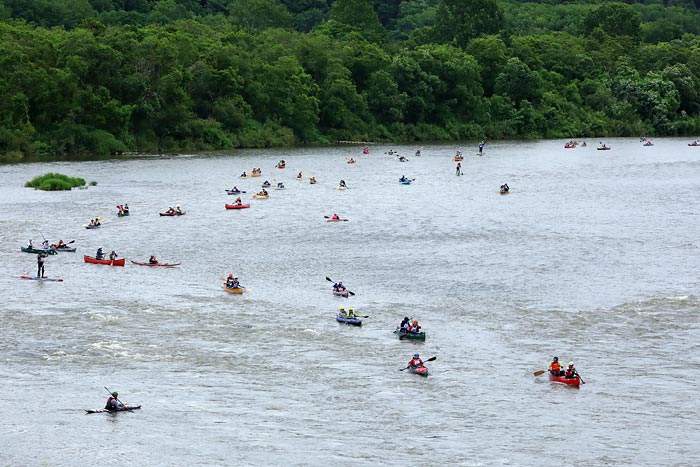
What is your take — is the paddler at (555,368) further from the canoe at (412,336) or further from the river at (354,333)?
the canoe at (412,336)

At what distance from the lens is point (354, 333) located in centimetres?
5441

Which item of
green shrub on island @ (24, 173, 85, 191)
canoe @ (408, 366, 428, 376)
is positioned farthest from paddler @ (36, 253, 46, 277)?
green shrub on island @ (24, 173, 85, 191)

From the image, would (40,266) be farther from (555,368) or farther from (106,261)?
(555,368)

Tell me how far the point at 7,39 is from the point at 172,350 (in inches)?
3616

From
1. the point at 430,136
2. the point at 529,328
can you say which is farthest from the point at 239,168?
the point at 529,328

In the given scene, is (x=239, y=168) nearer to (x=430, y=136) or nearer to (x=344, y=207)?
(x=344, y=207)

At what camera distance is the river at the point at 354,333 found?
137 ft

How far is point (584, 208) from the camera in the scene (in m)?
95.8

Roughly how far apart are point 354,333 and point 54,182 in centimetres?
5673

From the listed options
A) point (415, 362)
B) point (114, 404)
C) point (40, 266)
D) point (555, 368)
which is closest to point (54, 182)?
point (40, 266)

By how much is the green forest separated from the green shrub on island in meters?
21.0

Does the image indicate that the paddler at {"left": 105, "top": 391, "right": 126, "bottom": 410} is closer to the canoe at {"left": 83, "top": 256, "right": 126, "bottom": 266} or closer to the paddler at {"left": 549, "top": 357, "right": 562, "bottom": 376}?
the paddler at {"left": 549, "top": 357, "right": 562, "bottom": 376}

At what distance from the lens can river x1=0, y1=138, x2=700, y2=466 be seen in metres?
41.8

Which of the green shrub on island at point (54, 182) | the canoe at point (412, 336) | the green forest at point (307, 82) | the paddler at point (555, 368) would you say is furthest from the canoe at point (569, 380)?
the green forest at point (307, 82)
